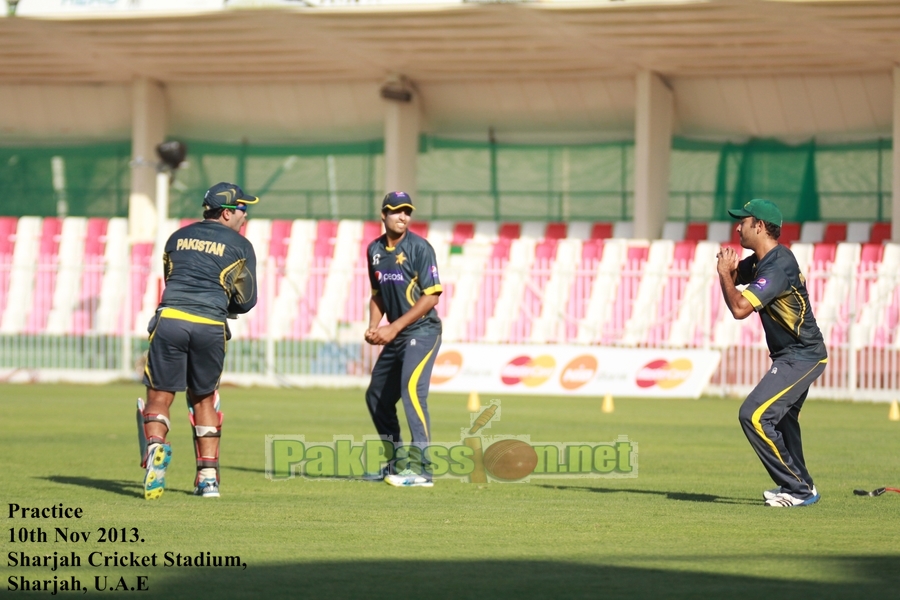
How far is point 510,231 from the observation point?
30.0 meters

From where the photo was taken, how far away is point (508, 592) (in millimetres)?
5758

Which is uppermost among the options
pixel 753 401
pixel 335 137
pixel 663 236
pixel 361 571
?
pixel 335 137

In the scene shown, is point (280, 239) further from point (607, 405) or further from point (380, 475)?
point (380, 475)

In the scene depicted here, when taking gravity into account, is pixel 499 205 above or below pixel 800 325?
above

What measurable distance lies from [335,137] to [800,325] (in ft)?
79.4

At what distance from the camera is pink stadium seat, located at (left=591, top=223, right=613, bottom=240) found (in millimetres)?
29406

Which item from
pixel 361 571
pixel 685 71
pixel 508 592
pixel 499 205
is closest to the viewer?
pixel 508 592

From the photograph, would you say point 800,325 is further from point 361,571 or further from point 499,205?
point 499,205

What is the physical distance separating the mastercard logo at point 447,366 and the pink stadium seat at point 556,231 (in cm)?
795

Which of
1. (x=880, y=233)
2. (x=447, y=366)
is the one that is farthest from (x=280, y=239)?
(x=880, y=233)

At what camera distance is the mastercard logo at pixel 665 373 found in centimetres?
2148

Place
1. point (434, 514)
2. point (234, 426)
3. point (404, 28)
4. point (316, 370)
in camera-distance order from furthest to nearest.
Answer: point (404, 28)
point (316, 370)
point (234, 426)
point (434, 514)

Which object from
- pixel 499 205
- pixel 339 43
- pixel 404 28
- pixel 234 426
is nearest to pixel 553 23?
pixel 404 28

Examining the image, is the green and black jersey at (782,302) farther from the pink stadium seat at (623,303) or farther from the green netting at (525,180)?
the green netting at (525,180)
